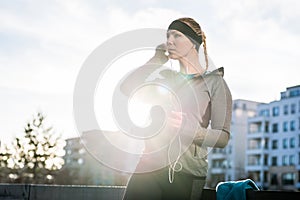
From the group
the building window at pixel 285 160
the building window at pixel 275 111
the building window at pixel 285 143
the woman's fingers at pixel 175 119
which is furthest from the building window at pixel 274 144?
the woman's fingers at pixel 175 119

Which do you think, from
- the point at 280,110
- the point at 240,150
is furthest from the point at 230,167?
the point at 280,110

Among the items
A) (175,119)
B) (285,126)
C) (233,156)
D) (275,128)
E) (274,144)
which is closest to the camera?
(175,119)

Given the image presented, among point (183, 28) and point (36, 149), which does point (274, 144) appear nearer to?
point (36, 149)

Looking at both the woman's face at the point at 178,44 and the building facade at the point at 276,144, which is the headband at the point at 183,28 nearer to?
the woman's face at the point at 178,44

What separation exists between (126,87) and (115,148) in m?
0.39

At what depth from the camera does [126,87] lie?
3207 mm

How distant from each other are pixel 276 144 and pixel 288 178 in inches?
269

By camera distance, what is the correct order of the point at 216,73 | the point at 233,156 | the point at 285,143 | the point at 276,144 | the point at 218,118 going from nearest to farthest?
the point at 218,118 → the point at 216,73 → the point at 285,143 → the point at 276,144 → the point at 233,156

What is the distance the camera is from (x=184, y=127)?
2.90 m

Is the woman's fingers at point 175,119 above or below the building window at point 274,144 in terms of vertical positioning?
below

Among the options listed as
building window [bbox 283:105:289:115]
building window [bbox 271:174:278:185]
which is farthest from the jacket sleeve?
building window [bbox 271:174:278:185]

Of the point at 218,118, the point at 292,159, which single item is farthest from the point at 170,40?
the point at 292,159

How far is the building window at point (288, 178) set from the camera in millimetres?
86562

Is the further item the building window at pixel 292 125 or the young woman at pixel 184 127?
the building window at pixel 292 125
